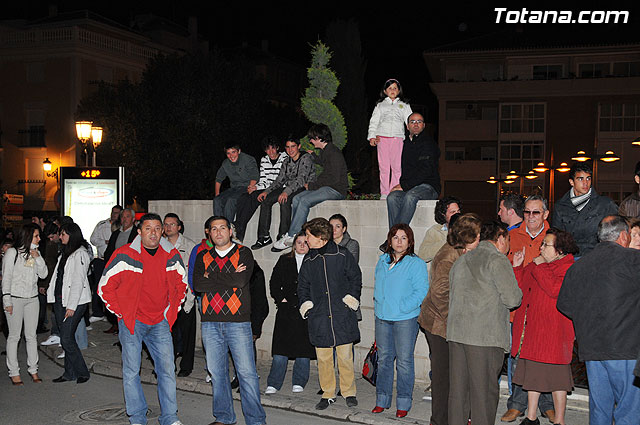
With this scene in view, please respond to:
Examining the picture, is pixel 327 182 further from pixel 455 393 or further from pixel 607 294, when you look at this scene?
pixel 607 294

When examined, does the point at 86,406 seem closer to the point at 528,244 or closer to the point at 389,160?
the point at 389,160

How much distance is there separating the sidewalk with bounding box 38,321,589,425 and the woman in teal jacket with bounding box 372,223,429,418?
0.69 ft

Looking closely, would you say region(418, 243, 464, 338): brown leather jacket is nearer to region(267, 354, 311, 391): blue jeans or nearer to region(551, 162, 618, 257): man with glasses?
region(551, 162, 618, 257): man with glasses

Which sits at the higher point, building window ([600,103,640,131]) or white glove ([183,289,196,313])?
building window ([600,103,640,131])

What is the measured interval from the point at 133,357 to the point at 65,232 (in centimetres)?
A: 320

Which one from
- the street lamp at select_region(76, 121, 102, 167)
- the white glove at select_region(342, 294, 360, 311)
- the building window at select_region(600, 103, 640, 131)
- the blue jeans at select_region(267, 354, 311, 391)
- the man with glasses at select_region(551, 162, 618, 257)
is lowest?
the blue jeans at select_region(267, 354, 311, 391)

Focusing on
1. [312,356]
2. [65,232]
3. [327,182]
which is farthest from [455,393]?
[65,232]

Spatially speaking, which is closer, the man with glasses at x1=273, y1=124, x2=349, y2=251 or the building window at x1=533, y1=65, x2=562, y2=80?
the man with glasses at x1=273, y1=124, x2=349, y2=251

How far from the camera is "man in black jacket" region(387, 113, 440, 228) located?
8.73m

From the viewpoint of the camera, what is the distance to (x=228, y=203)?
11.0m

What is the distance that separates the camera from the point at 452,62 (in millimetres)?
44406

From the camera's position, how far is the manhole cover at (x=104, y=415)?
759 centimetres

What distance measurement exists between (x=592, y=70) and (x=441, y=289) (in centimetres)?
3984

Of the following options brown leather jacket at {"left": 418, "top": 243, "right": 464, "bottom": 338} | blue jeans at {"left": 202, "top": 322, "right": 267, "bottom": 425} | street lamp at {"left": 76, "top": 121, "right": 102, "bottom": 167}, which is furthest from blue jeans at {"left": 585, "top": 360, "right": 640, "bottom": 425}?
street lamp at {"left": 76, "top": 121, "right": 102, "bottom": 167}
